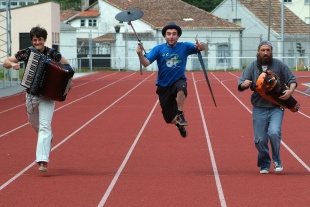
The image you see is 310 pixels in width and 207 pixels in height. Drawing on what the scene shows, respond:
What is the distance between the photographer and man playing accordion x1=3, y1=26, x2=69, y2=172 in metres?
11.8

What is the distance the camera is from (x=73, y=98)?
30.5 m

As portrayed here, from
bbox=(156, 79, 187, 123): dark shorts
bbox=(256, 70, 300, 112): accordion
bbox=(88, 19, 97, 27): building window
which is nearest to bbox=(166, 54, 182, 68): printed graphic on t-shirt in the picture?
bbox=(156, 79, 187, 123): dark shorts

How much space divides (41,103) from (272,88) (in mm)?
2893

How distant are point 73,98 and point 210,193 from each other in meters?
20.4

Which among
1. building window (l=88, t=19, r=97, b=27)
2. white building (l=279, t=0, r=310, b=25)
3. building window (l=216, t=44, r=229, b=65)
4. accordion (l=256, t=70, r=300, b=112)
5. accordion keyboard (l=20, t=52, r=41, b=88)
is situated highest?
white building (l=279, t=0, r=310, b=25)

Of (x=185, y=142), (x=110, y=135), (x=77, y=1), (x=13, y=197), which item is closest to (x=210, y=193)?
(x=13, y=197)

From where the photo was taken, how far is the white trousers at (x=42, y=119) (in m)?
11.8

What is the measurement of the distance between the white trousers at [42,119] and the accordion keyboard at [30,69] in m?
0.22

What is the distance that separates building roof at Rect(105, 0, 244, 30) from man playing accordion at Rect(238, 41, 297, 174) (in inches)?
2206

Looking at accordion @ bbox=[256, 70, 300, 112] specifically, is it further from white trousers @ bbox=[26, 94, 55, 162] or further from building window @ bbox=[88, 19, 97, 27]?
building window @ bbox=[88, 19, 97, 27]

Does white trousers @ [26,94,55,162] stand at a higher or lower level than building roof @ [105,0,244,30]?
lower

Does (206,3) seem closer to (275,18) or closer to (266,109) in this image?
(275,18)

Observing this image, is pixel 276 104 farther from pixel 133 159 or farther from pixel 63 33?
pixel 63 33

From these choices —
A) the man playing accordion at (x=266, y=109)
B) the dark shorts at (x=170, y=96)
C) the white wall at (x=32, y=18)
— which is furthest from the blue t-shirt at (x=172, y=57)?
the white wall at (x=32, y=18)
